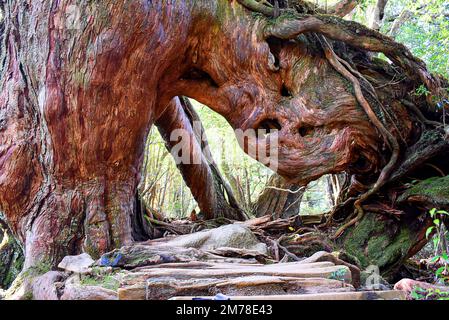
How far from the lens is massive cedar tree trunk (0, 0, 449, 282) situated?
3443 mm

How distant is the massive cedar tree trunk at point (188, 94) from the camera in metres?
3.44

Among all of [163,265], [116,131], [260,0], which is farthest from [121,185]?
[260,0]

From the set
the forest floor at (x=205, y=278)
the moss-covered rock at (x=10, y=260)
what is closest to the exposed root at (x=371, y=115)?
the forest floor at (x=205, y=278)

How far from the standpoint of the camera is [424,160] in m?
4.12

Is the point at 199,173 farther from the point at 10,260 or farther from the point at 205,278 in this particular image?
the point at 205,278

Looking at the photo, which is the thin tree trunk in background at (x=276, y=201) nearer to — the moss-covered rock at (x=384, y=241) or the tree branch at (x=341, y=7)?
the moss-covered rock at (x=384, y=241)

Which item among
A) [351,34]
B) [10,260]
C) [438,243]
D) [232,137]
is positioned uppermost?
[351,34]

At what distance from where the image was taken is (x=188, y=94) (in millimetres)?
4629

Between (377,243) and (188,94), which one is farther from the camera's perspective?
(188,94)

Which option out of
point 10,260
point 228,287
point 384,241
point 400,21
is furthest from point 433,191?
point 10,260

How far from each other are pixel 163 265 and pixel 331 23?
8.95 feet

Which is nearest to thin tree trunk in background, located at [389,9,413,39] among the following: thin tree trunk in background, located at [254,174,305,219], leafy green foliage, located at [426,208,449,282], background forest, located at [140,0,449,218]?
background forest, located at [140,0,449,218]

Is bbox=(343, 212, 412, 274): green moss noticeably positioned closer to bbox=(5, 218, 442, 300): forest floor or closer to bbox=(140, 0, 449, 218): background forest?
bbox=(5, 218, 442, 300): forest floor
